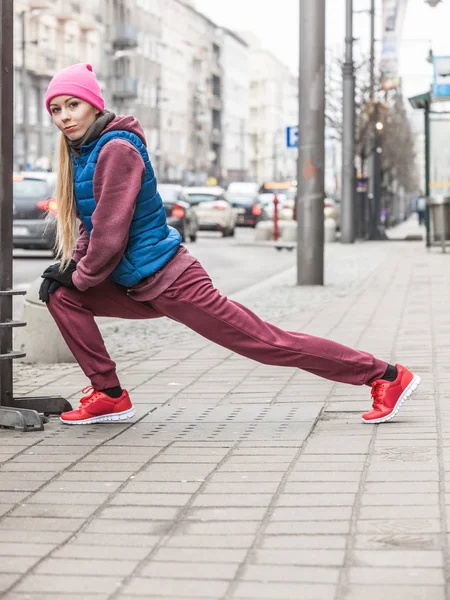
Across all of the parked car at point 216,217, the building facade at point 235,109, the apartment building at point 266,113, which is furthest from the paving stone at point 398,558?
the apartment building at point 266,113

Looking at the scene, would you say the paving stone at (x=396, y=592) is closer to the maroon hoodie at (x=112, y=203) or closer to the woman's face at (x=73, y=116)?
the maroon hoodie at (x=112, y=203)

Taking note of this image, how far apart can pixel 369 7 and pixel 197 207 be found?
8.62 m

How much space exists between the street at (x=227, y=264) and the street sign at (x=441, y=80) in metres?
4.29

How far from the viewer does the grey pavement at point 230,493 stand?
12.5ft

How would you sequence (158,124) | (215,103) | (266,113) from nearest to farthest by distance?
1. (158,124)
2. (215,103)
3. (266,113)

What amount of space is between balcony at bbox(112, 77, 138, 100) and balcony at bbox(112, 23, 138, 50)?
2.39 meters

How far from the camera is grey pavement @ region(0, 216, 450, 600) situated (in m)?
3.81

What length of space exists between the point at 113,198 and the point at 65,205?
Result: 0.37 meters

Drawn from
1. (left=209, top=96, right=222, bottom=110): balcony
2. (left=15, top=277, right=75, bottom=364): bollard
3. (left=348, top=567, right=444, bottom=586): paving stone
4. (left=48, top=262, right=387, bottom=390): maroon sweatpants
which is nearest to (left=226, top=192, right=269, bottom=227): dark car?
(left=15, top=277, right=75, bottom=364): bollard

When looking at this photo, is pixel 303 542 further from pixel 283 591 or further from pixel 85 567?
pixel 85 567

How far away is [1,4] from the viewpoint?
659 centimetres

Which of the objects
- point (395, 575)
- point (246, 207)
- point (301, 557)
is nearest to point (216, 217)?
point (246, 207)

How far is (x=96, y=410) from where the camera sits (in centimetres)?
655

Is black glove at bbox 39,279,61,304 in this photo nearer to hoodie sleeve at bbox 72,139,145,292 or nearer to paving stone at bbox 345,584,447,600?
hoodie sleeve at bbox 72,139,145,292
